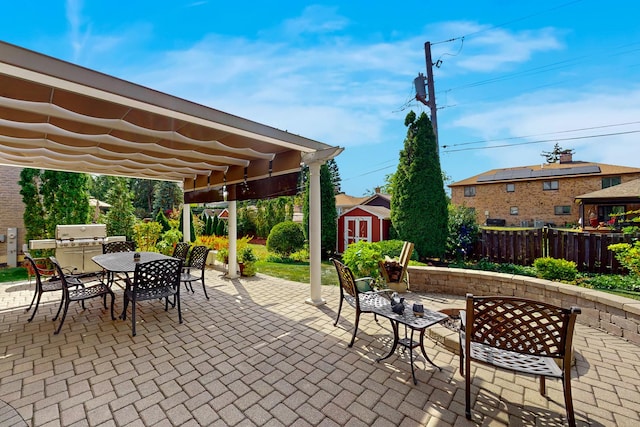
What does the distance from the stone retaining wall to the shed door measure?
5.46m

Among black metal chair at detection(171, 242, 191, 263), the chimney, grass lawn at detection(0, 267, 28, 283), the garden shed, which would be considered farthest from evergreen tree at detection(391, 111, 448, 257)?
the chimney

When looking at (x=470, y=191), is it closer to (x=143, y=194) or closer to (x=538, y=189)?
(x=538, y=189)

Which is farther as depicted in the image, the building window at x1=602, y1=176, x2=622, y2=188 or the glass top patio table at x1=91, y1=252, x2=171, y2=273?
the building window at x1=602, y1=176, x2=622, y2=188

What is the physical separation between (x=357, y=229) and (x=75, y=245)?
349 inches

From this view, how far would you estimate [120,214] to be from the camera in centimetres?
953

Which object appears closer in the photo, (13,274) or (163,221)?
(13,274)

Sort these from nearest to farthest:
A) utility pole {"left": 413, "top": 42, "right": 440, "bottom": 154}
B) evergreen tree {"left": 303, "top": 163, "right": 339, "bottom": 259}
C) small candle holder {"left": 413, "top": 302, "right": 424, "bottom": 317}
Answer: small candle holder {"left": 413, "top": 302, "right": 424, "bottom": 317}, utility pole {"left": 413, "top": 42, "right": 440, "bottom": 154}, evergreen tree {"left": 303, "top": 163, "right": 339, "bottom": 259}

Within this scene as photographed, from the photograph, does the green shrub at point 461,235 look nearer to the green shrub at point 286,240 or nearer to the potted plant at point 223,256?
the green shrub at point 286,240

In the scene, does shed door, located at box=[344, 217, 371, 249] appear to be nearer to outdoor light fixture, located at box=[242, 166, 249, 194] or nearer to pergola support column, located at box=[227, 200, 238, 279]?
pergola support column, located at box=[227, 200, 238, 279]

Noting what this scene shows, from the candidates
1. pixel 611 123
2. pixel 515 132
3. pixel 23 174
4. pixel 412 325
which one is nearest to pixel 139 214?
pixel 23 174

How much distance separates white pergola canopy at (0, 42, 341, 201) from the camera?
2.14 meters

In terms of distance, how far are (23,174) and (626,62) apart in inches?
716

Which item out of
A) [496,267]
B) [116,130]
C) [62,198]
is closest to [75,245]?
[62,198]

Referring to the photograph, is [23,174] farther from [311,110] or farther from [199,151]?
[311,110]
